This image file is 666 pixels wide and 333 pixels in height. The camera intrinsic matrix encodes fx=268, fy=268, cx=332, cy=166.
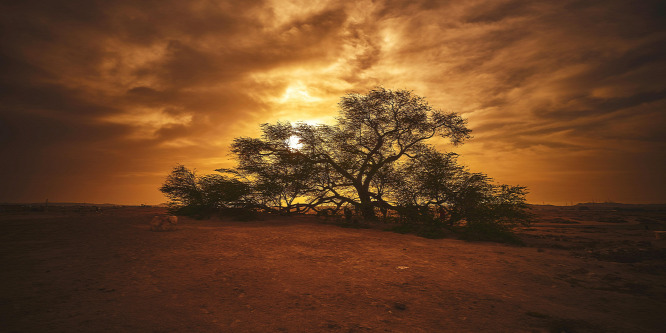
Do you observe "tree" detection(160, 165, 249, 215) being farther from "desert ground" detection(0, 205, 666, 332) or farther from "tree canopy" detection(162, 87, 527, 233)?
"desert ground" detection(0, 205, 666, 332)

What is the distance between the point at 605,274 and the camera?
6668 millimetres

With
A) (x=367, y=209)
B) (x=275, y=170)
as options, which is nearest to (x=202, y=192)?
(x=275, y=170)

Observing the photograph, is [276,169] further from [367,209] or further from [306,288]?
[306,288]

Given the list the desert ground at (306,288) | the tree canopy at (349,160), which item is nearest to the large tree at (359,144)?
the tree canopy at (349,160)

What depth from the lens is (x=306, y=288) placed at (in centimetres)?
508

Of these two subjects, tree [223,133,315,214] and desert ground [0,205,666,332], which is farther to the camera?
tree [223,133,315,214]

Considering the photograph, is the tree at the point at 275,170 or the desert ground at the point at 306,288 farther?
the tree at the point at 275,170

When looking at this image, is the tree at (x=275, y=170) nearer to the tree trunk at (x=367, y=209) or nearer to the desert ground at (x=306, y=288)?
the tree trunk at (x=367, y=209)

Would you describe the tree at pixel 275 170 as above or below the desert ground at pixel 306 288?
above

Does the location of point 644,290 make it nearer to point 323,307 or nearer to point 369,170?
point 323,307

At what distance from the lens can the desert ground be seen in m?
3.68

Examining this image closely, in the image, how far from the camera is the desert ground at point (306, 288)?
3684mm

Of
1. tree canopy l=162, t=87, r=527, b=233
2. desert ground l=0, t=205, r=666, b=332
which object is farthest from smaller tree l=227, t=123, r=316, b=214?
desert ground l=0, t=205, r=666, b=332

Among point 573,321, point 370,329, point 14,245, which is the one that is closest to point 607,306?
point 573,321
